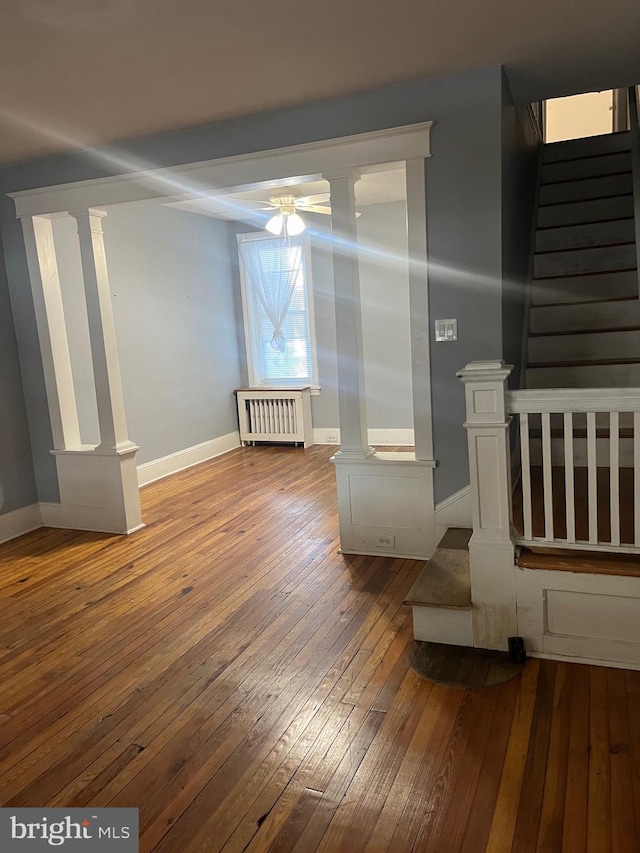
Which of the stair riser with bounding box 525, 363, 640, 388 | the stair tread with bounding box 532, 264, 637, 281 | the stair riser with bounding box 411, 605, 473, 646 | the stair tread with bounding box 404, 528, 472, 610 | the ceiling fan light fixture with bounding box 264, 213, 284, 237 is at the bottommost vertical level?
the stair riser with bounding box 411, 605, 473, 646

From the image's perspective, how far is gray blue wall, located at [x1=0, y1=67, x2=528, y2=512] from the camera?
3.18m

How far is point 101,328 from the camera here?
4316 millimetres

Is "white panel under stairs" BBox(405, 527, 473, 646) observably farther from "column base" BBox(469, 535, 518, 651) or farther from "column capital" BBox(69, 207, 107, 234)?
"column capital" BBox(69, 207, 107, 234)

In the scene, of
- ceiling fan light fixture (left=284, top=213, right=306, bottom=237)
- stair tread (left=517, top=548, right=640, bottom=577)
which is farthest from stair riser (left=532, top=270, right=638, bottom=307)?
stair tread (left=517, top=548, right=640, bottom=577)

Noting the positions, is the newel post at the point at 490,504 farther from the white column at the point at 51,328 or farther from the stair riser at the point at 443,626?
the white column at the point at 51,328

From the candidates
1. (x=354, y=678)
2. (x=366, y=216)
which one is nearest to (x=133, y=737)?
(x=354, y=678)

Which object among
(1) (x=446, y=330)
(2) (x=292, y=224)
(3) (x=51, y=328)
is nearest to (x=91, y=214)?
(3) (x=51, y=328)

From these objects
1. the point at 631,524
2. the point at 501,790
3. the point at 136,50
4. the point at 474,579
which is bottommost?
the point at 501,790

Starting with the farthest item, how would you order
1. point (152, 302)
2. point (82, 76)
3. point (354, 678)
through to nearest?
point (152, 302), point (82, 76), point (354, 678)

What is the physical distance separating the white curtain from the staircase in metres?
2.98

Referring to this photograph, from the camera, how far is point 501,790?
1.85 m

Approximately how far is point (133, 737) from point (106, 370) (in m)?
2.80

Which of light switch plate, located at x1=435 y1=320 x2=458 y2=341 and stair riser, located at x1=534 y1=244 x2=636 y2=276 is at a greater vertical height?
stair riser, located at x1=534 y1=244 x2=636 y2=276

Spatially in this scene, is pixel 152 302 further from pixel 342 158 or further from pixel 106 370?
pixel 342 158
